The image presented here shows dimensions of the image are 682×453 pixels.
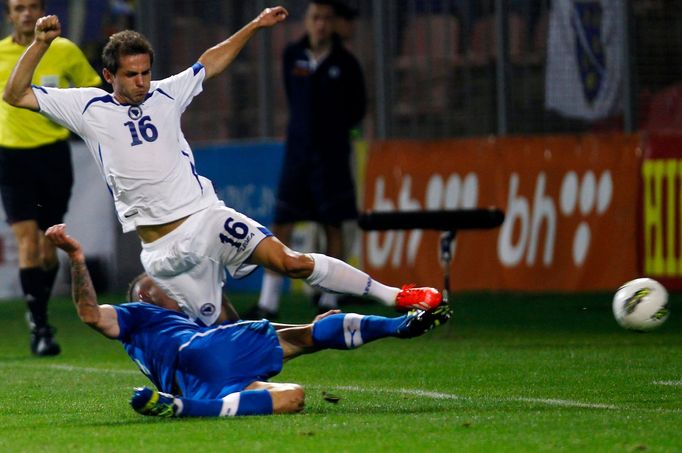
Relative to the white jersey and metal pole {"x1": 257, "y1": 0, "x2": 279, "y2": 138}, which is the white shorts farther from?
metal pole {"x1": 257, "y1": 0, "x2": 279, "y2": 138}

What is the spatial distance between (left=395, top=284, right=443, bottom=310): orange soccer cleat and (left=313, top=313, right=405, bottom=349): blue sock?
0.38ft

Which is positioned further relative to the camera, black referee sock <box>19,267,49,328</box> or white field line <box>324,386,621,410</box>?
black referee sock <box>19,267,49,328</box>

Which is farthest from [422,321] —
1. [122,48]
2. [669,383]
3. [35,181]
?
[35,181]

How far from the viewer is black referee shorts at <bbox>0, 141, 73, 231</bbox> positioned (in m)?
10.3

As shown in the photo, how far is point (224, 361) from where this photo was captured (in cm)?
677

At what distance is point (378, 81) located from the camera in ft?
52.0

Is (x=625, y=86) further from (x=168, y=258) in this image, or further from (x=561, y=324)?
(x=168, y=258)

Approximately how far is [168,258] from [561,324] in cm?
461

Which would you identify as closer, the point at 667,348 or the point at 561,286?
the point at 667,348

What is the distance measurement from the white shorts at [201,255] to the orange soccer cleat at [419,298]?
29.5 inches

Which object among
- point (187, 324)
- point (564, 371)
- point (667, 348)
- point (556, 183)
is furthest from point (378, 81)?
point (187, 324)

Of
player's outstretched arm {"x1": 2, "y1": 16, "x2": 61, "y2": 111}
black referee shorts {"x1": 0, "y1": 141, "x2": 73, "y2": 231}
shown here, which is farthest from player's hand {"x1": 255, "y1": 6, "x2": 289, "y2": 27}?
black referee shorts {"x1": 0, "y1": 141, "x2": 73, "y2": 231}

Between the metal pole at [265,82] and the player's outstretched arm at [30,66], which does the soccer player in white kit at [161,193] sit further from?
the metal pole at [265,82]

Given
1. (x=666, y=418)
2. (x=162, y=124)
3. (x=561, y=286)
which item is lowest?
(x=561, y=286)
